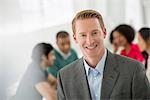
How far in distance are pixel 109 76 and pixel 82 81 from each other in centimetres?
10

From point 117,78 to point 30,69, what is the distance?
717 millimetres

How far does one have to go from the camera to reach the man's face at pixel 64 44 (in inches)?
87.2

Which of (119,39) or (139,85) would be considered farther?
(119,39)

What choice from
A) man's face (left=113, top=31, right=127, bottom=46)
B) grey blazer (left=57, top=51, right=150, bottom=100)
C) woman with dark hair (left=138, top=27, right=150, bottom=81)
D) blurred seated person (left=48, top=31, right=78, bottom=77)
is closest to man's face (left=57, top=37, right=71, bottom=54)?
blurred seated person (left=48, top=31, right=78, bottom=77)

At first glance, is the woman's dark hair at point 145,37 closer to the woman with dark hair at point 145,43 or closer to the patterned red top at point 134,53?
the woman with dark hair at point 145,43

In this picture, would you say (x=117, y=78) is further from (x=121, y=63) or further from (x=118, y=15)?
(x=118, y=15)

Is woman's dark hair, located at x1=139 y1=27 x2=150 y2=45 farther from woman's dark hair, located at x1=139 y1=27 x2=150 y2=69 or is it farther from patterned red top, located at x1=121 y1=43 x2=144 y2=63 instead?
patterned red top, located at x1=121 y1=43 x2=144 y2=63

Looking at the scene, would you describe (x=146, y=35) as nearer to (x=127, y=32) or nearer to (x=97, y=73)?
(x=127, y=32)

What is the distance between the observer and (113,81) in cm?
113

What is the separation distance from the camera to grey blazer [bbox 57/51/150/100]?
109 cm

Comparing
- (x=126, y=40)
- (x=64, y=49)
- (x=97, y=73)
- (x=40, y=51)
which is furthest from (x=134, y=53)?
(x=97, y=73)

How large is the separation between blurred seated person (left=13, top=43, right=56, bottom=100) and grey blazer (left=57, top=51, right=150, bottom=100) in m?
0.53

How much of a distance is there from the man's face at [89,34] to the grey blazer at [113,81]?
9 centimetres

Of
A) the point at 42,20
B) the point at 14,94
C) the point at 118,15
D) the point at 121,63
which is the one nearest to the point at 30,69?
the point at 14,94
